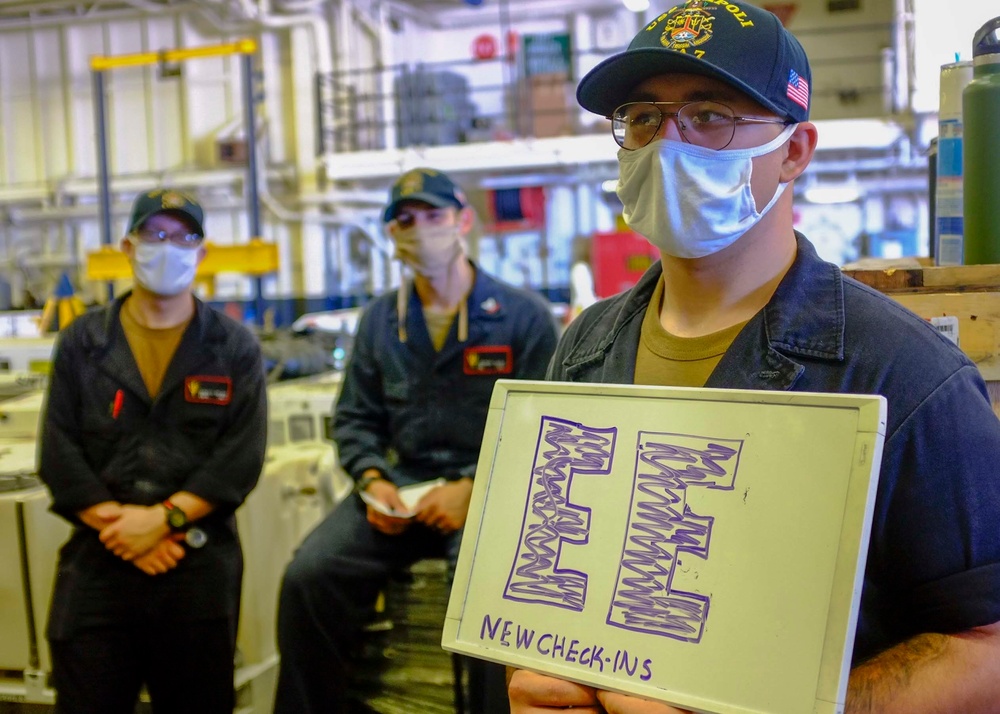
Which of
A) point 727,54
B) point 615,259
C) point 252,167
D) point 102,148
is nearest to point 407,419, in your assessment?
point 727,54

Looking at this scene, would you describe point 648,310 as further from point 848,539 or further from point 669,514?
point 848,539

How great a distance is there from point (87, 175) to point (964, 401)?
10614mm

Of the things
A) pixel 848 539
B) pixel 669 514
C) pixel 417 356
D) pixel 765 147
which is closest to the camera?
pixel 848 539

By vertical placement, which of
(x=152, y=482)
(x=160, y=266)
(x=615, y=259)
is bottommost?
(x=152, y=482)

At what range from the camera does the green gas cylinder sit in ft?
4.61

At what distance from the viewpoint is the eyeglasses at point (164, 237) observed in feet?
7.86

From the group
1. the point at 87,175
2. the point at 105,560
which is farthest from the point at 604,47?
the point at 105,560

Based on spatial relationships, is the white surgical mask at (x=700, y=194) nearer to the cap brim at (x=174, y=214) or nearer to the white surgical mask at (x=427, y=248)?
the white surgical mask at (x=427, y=248)

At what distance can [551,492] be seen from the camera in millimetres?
1060

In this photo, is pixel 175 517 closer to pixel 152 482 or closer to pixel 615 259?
pixel 152 482

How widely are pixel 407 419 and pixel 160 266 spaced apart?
806mm

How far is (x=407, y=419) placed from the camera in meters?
2.55

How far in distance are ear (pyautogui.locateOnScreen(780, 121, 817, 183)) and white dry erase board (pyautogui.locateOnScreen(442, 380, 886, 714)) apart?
37 cm

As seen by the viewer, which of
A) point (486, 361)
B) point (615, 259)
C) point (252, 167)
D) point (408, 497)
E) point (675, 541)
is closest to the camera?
point (675, 541)
